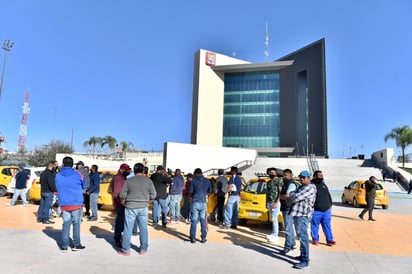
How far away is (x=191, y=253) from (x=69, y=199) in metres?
2.60

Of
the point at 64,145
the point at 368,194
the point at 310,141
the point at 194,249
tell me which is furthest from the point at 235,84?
the point at 194,249

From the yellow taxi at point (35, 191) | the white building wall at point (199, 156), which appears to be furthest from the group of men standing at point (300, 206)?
the white building wall at point (199, 156)

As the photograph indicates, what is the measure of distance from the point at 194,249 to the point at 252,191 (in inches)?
142

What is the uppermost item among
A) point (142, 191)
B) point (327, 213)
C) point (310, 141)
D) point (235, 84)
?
point (235, 84)

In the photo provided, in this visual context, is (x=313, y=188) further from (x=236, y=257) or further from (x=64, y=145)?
(x=64, y=145)

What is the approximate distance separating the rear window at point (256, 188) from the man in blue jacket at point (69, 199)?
5191 mm

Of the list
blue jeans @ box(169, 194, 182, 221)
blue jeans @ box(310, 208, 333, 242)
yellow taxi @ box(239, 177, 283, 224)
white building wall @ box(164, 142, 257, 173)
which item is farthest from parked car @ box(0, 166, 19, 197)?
white building wall @ box(164, 142, 257, 173)

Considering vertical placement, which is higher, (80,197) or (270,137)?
(270,137)

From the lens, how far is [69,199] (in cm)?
610

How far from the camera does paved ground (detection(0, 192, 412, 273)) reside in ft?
17.1

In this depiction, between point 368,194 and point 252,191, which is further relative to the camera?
point 368,194

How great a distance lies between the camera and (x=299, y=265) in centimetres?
543

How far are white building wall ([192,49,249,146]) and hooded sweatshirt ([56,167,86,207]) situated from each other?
5797 centimetres

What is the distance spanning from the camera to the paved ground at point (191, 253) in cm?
521
